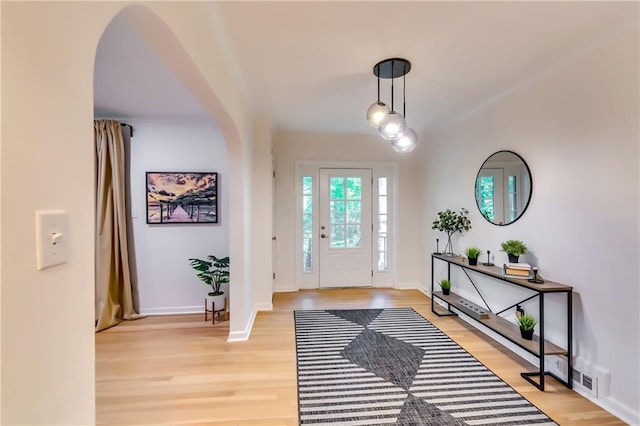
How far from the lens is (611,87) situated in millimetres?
1852

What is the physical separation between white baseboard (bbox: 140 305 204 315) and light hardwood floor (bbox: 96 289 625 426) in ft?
0.36

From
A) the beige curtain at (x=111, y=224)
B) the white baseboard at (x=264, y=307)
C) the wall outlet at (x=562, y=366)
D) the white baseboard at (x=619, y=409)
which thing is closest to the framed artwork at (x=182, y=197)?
the beige curtain at (x=111, y=224)

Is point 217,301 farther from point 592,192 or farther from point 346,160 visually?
point 592,192

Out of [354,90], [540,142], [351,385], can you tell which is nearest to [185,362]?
[351,385]

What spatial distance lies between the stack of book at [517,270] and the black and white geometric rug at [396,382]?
30.4 inches

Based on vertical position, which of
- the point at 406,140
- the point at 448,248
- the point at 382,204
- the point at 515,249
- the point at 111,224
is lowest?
the point at 448,248

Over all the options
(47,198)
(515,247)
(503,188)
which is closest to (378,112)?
(503,188)

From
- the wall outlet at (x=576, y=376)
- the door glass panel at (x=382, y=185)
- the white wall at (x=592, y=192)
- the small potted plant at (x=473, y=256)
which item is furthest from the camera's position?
the door glass panel at (x=382, y=185)

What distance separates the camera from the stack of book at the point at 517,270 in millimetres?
2336

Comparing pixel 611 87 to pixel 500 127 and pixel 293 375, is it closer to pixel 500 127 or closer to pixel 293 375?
pixel 500 127

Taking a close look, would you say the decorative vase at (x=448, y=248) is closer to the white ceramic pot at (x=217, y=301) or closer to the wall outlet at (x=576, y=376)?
the wall outlet at (x=576, y=376)

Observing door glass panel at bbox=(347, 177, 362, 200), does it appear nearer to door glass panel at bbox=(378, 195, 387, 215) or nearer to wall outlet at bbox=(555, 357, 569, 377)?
door glass panel at bbox=(378, 195, 387, 215)

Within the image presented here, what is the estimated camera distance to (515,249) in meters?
2.47

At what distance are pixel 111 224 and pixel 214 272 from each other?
1.24 m
